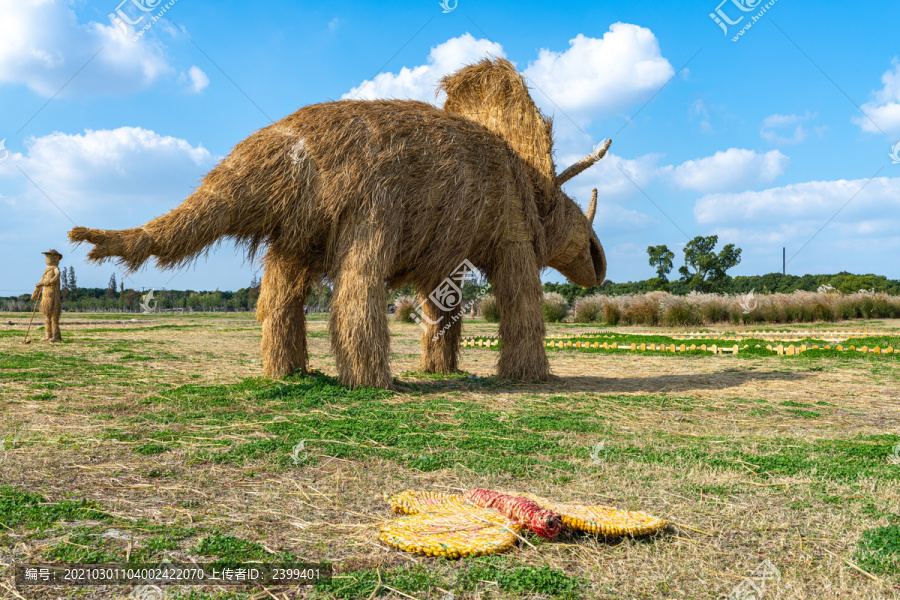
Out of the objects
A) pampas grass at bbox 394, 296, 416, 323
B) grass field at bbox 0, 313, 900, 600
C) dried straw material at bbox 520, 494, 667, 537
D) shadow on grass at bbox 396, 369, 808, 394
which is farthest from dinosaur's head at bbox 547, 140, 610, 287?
pampas grass at bbox 394, 296, 416, 323

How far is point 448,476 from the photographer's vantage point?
4395mm

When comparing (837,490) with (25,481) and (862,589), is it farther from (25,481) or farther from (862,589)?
(25,481)

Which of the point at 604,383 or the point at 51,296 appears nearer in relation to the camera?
the point at 604,383

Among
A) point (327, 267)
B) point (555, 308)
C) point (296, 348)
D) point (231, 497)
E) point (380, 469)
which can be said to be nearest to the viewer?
point (231, 497)

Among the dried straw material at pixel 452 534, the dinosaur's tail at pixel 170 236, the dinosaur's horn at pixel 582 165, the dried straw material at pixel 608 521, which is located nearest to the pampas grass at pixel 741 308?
the dinosaur's horn at pixel 582 165

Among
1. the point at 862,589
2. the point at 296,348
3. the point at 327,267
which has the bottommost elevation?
the point at 862,589

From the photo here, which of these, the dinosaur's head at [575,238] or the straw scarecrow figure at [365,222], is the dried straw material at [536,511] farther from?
the dinosaur's head at [575,238]

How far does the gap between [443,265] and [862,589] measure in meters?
6.32

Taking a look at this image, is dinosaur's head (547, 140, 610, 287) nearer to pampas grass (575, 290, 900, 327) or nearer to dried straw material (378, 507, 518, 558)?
dried straw material (378, 507, 518, 558)

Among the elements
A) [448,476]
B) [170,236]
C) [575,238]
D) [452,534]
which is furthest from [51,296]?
[452,534]

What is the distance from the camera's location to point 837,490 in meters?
4.10

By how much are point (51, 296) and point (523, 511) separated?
18167 mm

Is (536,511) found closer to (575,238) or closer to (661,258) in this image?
(575,238)

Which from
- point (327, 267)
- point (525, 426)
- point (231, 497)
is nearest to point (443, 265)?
point (327, 267)
